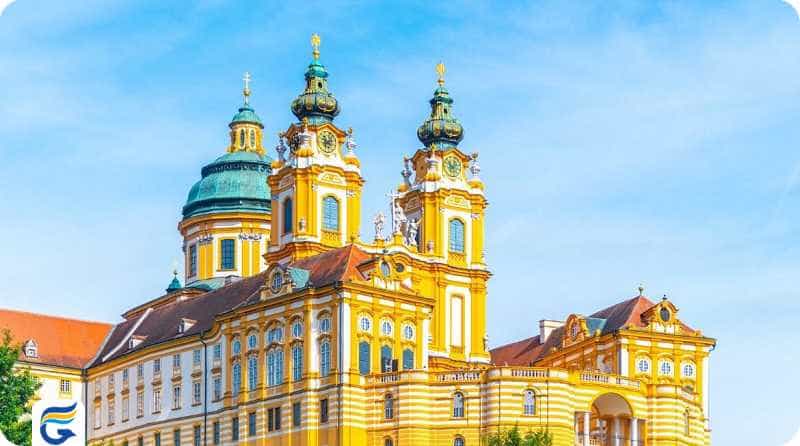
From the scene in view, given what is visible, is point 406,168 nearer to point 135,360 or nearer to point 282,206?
point 282,206

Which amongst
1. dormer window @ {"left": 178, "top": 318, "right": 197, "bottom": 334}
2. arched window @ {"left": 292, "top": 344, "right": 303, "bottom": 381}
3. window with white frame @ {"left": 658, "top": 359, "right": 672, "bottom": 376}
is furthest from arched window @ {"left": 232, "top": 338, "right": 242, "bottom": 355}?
window with white frame @ {"left": 658, "top": 359, "right": 672, "bottom": 376}

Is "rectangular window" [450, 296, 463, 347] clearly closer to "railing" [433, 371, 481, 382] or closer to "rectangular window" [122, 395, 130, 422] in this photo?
"railing" [433, 371, 481, 382]

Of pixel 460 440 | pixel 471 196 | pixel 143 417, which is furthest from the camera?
pixel 471 196

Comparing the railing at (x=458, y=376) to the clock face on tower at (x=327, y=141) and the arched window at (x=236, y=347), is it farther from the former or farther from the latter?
the clock face on tower at (x=327, y=141)

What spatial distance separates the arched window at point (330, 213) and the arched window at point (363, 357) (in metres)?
17.3

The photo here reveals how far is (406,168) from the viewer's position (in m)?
140

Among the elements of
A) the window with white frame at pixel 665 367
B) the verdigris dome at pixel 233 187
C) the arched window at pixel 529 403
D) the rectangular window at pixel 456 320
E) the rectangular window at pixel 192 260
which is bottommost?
the arched window at pixel 529 403

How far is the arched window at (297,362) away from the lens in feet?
373

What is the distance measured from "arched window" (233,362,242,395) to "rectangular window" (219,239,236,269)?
22.9 m

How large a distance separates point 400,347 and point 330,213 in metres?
17.3

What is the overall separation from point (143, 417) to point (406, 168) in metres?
27.0

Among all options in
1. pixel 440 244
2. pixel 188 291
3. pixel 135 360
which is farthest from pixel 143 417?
pixel 440 244

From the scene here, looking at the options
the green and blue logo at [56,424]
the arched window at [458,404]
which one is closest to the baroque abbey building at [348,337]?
the arched window at [458,404]

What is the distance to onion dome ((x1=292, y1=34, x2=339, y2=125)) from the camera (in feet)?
433
